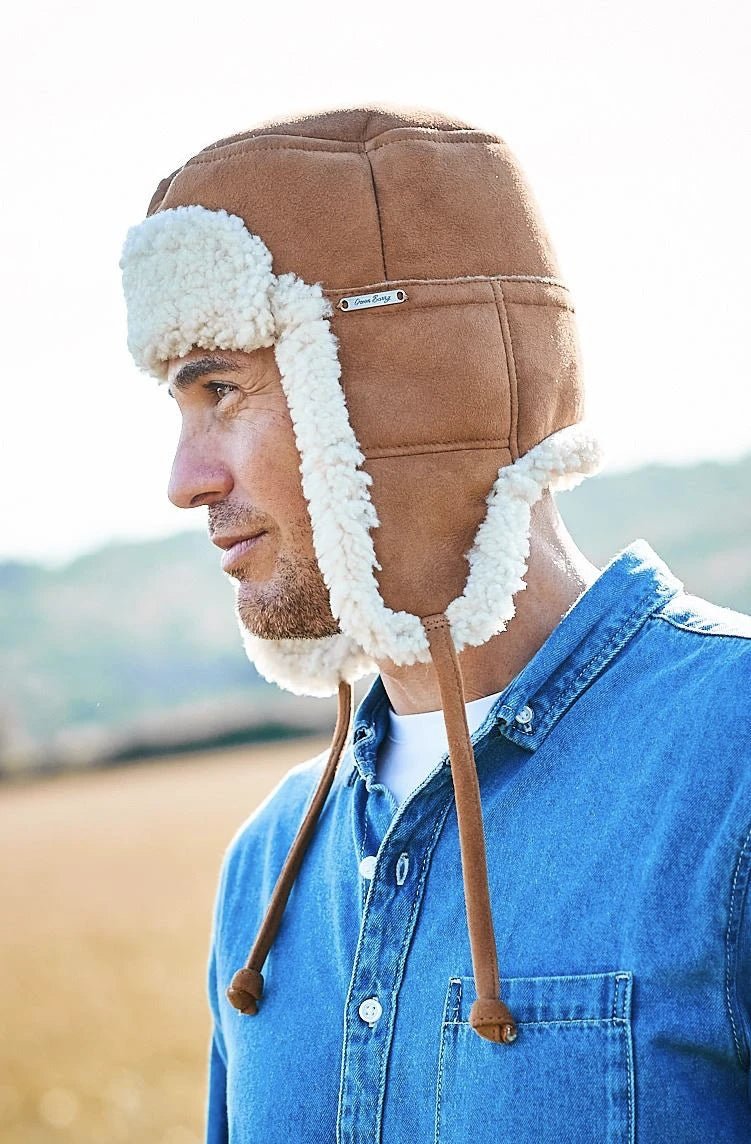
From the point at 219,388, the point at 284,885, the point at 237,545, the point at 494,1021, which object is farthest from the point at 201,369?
the point at 494,1021

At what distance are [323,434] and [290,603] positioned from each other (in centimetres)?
30

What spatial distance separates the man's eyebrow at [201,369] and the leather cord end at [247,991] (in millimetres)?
1011

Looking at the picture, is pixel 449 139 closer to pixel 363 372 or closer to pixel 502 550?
pixel 363 372

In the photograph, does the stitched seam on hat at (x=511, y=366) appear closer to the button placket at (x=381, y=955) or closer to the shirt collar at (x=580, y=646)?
the shirt collar at (x=580, y=646)

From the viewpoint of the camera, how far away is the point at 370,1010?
1766 millimetres

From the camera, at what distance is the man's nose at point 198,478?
2.05m

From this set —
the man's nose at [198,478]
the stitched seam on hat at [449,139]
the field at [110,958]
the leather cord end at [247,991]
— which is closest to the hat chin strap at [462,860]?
the leather cord end at [247,991]

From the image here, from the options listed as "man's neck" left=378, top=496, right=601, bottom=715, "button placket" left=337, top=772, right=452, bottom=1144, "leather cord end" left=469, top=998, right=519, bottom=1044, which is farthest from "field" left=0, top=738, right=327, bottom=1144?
"leather cord end" left=469, top=998, right=519, bottom=1044

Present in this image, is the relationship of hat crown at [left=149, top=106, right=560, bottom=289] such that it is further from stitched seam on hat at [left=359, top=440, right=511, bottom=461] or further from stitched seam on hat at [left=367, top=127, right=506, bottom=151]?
stitched seam on hat at [left=359, top=440, right=511, bottom=461]

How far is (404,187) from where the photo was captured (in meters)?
2.03

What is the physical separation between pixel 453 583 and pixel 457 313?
1.48ft

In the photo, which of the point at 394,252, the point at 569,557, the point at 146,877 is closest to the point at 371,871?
the point at 569,557

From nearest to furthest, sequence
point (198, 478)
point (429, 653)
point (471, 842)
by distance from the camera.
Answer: point (471, 842), point (429, 653), point (198, 478)

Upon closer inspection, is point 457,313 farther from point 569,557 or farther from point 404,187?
point 569,557
